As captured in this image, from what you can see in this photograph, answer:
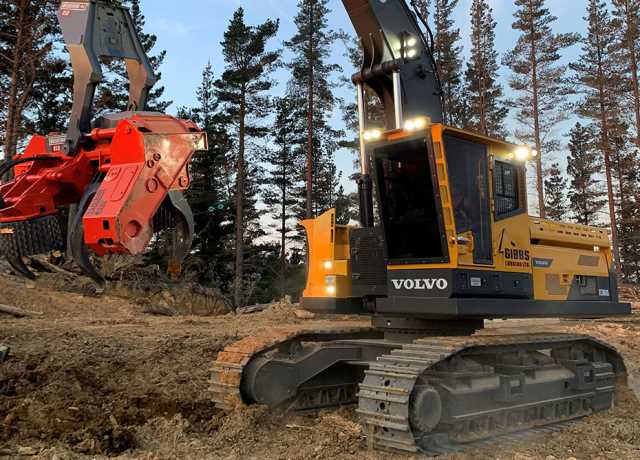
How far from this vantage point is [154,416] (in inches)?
252

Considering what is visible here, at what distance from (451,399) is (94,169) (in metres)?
4.11

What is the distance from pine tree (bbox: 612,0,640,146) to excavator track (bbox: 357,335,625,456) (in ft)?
86.8

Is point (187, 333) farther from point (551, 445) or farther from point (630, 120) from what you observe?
point (630, 120)

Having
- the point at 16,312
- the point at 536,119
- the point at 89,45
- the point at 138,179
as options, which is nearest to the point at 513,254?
the point at 138,179

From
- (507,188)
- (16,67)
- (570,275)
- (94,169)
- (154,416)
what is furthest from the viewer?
(16,67)

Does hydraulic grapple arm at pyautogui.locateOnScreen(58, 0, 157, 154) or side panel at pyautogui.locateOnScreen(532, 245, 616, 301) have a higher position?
hydraulic grapple arm at pyautogui.locateOnScreen(58, 0, 157, 154)

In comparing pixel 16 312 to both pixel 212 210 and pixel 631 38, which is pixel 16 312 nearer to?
pixel 212 210

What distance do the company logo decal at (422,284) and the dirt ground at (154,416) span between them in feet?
4.97

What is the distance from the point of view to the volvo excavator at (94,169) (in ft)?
18.1

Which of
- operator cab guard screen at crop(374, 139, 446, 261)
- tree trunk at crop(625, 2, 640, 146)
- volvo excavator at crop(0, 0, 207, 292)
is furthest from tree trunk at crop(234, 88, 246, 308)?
volvo excavator at crop(0, 0, 207, 292)

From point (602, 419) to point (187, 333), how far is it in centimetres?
687

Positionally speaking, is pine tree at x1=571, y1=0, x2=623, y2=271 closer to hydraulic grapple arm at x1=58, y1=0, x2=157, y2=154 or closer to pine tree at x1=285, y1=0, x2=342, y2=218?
pine tree at x1=285, y1=0, x2=342, y2=218

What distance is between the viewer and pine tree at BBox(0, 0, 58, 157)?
19812mm

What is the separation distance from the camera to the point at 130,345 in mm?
9281
